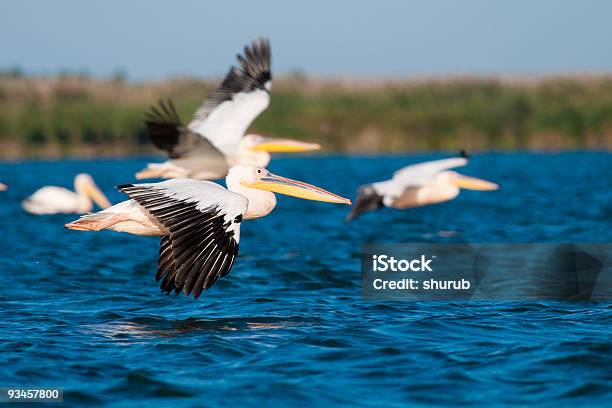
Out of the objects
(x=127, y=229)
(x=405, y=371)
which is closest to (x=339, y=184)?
(x=127, y=229)

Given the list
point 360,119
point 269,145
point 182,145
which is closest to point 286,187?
point 182,145

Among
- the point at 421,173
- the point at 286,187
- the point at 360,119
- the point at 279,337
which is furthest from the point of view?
the point at 360,119

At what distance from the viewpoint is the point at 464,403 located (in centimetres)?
486

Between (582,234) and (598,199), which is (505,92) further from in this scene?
(582,234)

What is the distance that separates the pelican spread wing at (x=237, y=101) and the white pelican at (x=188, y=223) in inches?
131

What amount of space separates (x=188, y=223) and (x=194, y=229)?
0.06 meters

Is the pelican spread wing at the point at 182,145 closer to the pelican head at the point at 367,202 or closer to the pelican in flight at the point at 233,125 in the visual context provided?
the pelican in flight at the point at 233,125

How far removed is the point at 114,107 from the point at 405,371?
2571cm

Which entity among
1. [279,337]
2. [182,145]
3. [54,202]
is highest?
[182,145]

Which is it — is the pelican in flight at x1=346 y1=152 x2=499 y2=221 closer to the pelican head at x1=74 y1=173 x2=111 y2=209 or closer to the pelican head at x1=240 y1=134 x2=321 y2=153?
the pelican head at x1=240 y1=134 x2=321 y2=153

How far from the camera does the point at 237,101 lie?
10.7m

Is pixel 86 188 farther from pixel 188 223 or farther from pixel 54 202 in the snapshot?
pixel 188 223

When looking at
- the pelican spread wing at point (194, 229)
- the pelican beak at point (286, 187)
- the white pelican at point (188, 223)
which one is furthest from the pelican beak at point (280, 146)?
the pelican spread wing at point (194, 229)

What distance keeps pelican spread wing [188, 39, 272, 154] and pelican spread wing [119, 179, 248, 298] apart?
3908 mm
